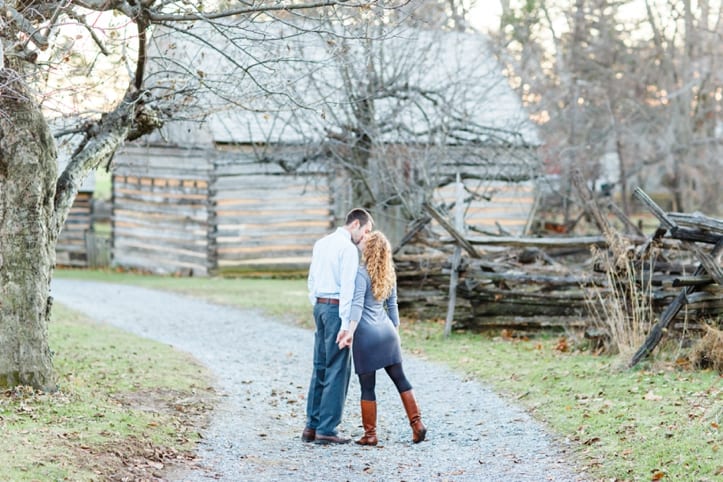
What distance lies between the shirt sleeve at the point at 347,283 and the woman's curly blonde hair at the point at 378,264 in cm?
12

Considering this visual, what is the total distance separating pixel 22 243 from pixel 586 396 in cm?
539

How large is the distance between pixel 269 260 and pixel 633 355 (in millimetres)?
16360

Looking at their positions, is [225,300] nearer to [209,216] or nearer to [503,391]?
[209,216]

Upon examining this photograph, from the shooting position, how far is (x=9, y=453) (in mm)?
6570

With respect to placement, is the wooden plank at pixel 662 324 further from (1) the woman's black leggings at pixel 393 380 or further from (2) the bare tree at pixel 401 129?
(2) the bare tree at pixel 401 129

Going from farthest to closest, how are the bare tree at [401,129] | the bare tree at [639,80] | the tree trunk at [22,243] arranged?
the bare tree at [639,80] → the bare tree at [401,129] → the tree trunk at [22,243]

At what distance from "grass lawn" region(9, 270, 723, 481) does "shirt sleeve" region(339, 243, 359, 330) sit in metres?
1.74

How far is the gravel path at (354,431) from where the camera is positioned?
704 cm

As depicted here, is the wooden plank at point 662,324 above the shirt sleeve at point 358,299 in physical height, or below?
below

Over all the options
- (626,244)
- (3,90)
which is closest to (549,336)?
(626,244)

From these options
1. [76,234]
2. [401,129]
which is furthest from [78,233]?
[401,129]

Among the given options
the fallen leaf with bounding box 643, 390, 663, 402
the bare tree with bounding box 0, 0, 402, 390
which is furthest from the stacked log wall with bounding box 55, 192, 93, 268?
the fallen leaf with bounding box 643, 390, 663, 402

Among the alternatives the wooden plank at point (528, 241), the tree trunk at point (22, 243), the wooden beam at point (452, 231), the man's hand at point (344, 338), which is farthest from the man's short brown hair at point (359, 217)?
the wooden plank at point (528, 241)

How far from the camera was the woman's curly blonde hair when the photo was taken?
25.3ft
